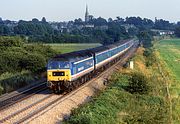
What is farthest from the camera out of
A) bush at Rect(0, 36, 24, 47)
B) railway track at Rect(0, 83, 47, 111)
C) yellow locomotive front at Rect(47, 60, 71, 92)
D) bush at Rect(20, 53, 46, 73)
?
bush at Rect(0, 36, 24, 47)

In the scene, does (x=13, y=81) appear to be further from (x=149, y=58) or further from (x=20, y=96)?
(x=149, y=58)

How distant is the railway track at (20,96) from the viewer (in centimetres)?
2543

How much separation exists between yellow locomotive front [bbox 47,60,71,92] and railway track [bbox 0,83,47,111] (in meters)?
1.74

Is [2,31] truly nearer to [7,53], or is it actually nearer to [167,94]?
[7,53]

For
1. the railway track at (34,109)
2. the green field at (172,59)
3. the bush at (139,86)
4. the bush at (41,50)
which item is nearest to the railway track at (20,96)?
the railway track at (34,109)

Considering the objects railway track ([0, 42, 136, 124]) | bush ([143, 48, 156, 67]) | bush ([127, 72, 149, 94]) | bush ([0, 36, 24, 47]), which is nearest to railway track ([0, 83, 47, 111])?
railway track ([0, 42, 136, 124])

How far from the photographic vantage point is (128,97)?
28.8 meters

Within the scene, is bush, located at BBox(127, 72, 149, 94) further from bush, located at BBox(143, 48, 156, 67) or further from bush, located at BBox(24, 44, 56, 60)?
bush, located at BBox(143, 48, 156, 67)

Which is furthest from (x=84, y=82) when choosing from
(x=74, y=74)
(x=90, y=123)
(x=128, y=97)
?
(x=90, y=123)

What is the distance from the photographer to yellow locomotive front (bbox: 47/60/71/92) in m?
29.4

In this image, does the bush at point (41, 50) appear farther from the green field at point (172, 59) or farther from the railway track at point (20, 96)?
the green field at point (172, 59)

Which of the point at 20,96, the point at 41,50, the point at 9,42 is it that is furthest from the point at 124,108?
the point at 9,42

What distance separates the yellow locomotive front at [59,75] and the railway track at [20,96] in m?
Answer: 1.74

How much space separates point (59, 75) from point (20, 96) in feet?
10.3
